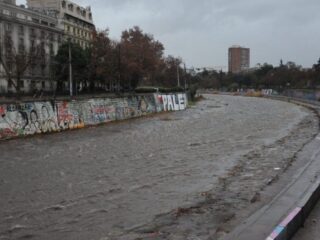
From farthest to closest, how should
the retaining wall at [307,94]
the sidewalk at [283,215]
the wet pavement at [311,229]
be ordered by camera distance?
the retaining wall at [307,94] < the wet pavement at [311,229] < the sidewalk at [283,215]

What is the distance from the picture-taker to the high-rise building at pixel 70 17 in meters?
138

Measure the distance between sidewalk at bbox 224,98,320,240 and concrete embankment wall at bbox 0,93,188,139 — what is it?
2036 cm

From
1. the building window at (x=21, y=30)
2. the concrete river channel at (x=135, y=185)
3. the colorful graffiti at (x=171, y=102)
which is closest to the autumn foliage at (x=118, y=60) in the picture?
the building window at (x=21, y=30)

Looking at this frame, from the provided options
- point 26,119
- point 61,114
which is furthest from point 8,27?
point 26,119

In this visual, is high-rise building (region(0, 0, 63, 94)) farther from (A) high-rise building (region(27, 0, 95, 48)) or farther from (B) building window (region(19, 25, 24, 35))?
(A) high-rise building (region(27, 0, 95, 48))

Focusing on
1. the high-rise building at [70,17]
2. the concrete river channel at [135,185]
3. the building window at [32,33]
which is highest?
the high-rise building at [70,17]

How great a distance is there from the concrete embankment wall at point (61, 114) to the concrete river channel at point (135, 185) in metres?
2.18

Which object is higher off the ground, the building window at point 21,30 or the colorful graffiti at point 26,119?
the building window at point 21,30

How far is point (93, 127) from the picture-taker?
38375 mm

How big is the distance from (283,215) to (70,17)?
13948cm

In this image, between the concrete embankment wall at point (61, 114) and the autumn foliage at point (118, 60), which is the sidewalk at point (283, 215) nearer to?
the concrete embankment wall at point (61, 114)

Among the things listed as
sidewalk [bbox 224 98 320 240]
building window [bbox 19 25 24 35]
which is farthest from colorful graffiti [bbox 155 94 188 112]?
building window [bbox 19 25 24 35]

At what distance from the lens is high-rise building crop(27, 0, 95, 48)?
13750cm

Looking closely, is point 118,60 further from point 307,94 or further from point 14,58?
point 307,94
